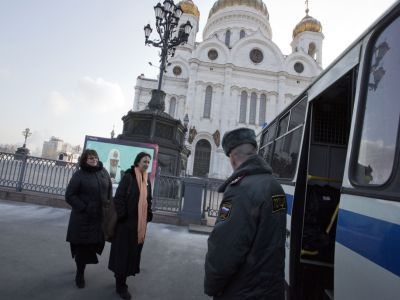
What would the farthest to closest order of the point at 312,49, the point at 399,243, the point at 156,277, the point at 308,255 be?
the point at 312,49
the point at 156,277
the point at 308,255
the point at 399,243

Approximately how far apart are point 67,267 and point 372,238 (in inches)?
170

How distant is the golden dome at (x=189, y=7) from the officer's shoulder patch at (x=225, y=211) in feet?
149

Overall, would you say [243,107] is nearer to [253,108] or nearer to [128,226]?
[253,108]

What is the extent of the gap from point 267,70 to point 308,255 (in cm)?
3527

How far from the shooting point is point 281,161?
15.0ft

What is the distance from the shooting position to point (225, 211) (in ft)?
6.22

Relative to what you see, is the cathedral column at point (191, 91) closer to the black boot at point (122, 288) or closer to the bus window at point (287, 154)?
the bus window at point (287, 154)

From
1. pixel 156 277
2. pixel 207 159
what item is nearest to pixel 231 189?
pixel 156 277

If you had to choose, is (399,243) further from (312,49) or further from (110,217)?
(312,49)

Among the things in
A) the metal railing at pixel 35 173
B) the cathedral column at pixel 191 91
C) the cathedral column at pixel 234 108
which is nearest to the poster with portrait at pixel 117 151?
the metal railing at pixel 35 173

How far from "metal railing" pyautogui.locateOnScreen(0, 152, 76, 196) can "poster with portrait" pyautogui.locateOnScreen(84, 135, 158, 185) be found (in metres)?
1.70

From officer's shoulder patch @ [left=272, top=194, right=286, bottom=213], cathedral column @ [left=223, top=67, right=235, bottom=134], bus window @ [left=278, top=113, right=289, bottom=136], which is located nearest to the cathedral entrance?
cathedral column @ [left=223, top=67, right=235, bottom=134]

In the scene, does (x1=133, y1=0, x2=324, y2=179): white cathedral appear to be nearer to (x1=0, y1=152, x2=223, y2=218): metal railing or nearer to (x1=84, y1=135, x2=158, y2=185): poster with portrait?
(x1=0, y1=152, x2=223, y2=218): metal railing

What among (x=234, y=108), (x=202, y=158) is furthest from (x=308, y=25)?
(x=202, y=158)
